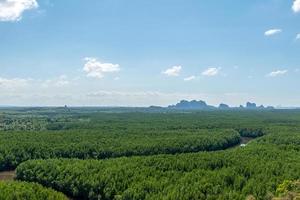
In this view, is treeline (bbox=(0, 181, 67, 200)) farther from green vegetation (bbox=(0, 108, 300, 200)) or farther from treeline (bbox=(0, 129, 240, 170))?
treeline (bbox=(0, 129, 240, 170))

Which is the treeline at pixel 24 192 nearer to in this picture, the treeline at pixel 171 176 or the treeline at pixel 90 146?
the treeline at pixel 171 176

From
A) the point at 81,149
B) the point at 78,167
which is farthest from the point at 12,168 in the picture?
the point at 78,167

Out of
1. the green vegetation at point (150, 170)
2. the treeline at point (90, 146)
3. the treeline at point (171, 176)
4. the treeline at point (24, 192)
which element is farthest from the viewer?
the treeline at point (90, 146)

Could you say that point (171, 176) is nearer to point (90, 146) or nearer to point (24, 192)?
point (24, 192)

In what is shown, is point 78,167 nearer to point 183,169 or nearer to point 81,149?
point 183,169

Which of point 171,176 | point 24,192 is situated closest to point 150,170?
point 171,176

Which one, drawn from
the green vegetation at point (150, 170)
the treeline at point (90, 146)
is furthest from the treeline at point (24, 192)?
the treeline at point (90, 146)
